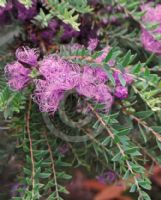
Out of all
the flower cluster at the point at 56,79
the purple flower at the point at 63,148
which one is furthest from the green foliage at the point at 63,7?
the purple flower at the point at 63,148

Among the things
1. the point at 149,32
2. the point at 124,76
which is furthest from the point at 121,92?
the point at 149,32

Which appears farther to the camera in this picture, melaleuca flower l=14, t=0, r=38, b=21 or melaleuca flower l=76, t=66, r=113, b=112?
melaleuca flower l=14, t=0, r=38, b=21

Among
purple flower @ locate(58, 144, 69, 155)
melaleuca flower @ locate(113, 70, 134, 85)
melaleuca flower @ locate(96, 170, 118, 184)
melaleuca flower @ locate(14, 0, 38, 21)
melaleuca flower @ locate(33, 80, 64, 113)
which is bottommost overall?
melaleuca flower @ locate(96, 170, 118, 184)

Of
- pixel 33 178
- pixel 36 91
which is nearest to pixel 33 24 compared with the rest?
pixel 36 91

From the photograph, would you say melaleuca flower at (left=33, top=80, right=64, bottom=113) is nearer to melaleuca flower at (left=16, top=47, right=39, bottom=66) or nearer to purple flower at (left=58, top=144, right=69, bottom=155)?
melaleuca flower at (left=16, top=47, right=39, bottom=66)

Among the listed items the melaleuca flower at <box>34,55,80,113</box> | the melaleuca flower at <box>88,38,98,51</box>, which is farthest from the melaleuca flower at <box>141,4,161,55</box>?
the melaleuca flower at <box>34,55,80,113</box>

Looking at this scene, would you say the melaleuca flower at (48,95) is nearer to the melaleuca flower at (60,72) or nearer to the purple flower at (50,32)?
the melaleuca flower at (60,72)

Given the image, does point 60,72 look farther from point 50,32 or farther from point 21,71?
point 50,32
